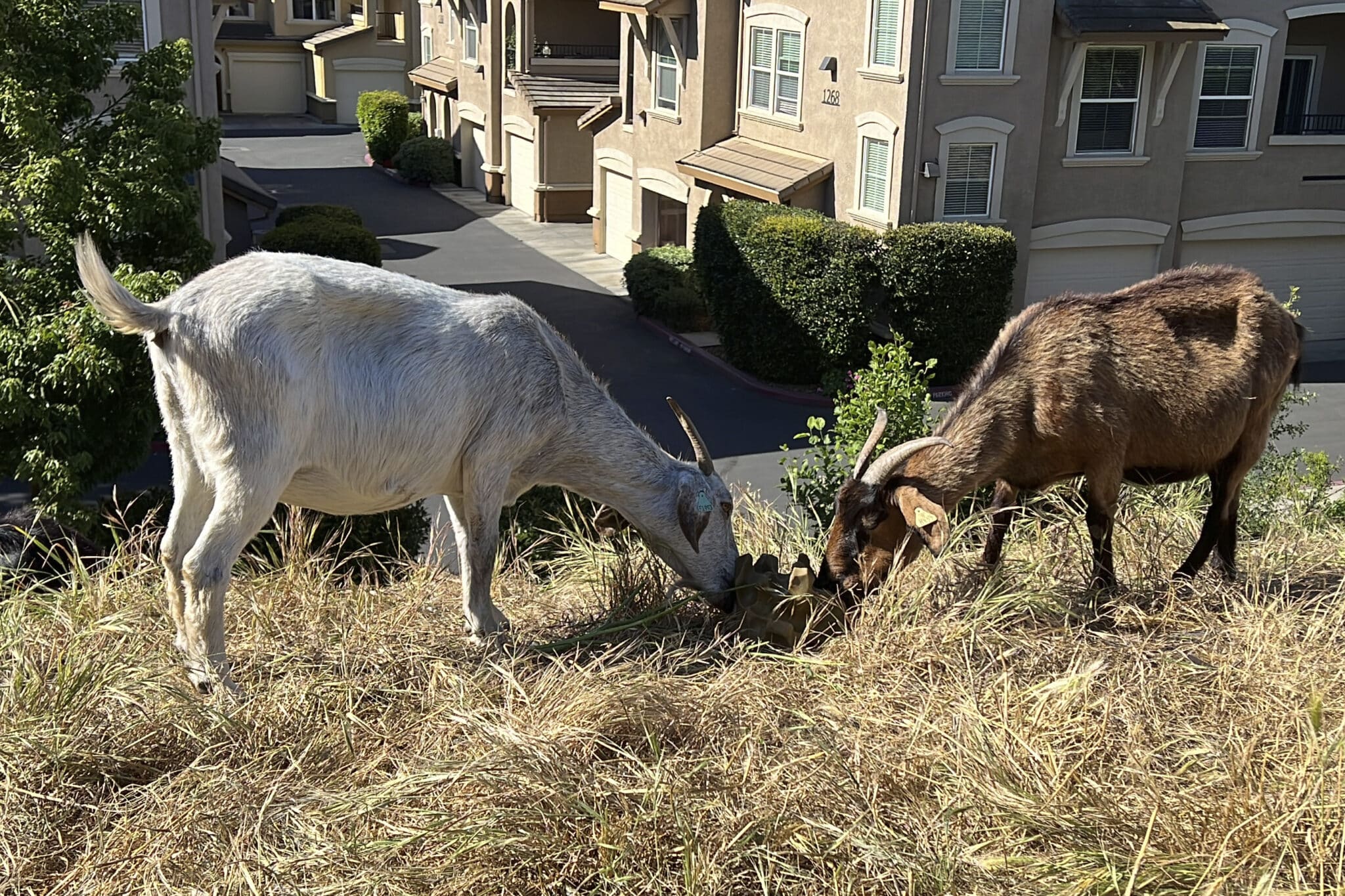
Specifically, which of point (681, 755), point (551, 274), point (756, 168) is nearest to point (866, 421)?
point (681, 755)

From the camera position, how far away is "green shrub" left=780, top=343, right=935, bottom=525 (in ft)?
35.0

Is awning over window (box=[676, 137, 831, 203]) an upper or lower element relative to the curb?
upper

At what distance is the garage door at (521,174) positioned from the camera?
124 feet

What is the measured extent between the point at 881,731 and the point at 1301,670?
2.01 metres

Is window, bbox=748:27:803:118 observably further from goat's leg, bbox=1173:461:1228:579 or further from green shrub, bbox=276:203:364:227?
goat's leg, bbox=1173:461:1228:579

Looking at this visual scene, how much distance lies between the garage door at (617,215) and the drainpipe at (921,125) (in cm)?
1080

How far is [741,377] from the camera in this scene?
24.0 meters

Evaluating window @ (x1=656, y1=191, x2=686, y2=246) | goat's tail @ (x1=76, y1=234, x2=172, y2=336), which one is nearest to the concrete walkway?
window @ (x1=656, y1=191, x2=686, y2=246)

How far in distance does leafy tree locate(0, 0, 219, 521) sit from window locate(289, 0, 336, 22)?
49.4m

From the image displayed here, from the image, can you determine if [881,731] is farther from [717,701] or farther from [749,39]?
[749,39]

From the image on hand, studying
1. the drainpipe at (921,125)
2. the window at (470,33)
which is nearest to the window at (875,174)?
the drainpipe at (921,125)

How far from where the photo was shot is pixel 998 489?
26.7ft

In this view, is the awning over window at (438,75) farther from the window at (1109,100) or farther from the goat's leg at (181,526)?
the goat's leg at (181,526)

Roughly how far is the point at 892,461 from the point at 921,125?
53.0 ft
